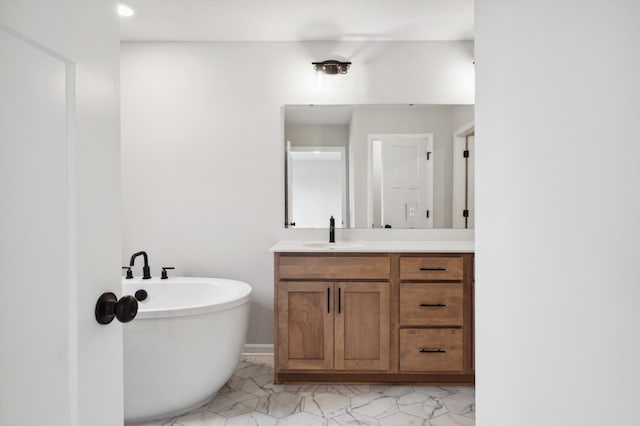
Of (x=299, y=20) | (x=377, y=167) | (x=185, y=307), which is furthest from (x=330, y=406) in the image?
(x=299, y=20)

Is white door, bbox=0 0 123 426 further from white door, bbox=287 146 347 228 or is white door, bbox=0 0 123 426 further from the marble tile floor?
white door, bbox=287 146 347 228

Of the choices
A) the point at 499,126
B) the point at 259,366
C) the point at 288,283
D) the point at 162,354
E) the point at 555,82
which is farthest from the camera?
the point at 259,366

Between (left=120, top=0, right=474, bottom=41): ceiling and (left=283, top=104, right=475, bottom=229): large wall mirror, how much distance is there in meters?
0.55

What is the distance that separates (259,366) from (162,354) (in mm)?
1102

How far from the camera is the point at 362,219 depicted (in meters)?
3.29

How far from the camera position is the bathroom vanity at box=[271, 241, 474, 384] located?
269 centimetres

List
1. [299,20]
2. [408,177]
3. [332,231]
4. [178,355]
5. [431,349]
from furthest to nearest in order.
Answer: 1. [408,177]
2. [332,231]
3. [299,20]
4. [431,349]
5. [178,355]

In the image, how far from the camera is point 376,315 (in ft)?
8.88

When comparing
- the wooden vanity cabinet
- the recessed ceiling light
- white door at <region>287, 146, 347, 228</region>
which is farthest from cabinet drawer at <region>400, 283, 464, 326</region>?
the recessed ceiling light

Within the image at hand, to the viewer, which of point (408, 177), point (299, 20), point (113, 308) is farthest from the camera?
point (408, 177)

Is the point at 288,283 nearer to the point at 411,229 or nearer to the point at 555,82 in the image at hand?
the point at 411,229

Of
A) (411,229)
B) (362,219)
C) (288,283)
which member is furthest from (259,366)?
(411,229)

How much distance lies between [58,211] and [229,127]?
2724mm

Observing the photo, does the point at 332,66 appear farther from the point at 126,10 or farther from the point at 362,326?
the point at 362,326
